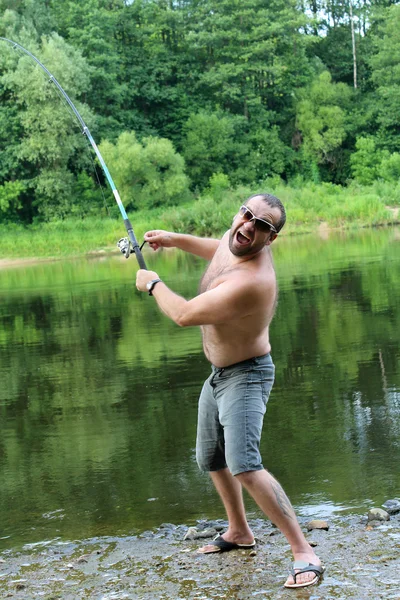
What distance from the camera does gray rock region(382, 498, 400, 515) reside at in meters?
4.62

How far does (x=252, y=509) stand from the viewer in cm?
504

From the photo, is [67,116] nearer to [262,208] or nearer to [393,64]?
[393,64]

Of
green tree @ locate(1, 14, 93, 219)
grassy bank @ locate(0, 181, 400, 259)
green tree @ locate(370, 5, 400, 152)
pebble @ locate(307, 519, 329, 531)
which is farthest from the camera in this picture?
green tree @ locate(370, 5, 400, 152)

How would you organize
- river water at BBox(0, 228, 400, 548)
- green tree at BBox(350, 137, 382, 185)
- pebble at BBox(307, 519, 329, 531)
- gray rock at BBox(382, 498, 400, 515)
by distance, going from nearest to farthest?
pebble at BBox(307, 519, 329, 531) < gray rock at BBox(382, 498, 400, 515) < river water at BBox(0, 228, 400, 548) < green tree at BBox(350, 137, 382, 185)

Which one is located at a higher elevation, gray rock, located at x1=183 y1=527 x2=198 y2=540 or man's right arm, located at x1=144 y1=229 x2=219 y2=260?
man's right arm, located at x1=144 y1=229 x2=219 y2=260

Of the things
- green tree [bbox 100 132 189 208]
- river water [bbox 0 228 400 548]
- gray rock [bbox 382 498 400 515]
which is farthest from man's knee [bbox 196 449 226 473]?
green tree [bbox 100 132 189 208]

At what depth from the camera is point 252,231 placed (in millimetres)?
3949

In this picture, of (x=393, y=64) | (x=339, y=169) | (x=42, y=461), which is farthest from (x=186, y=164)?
(x=42, y=461)

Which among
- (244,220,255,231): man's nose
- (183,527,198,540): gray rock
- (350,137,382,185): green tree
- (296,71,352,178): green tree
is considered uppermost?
(296,71,352,178): green tree

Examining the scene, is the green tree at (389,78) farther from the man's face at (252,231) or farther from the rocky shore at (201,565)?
the man's face at (252,231)

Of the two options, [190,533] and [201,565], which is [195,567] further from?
[190,533]

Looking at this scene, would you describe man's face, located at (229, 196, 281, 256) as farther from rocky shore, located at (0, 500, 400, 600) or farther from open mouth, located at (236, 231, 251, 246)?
rocky shore, located at (0, 500, 400, 600)

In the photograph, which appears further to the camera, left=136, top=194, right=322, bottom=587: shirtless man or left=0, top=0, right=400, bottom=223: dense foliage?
left=0, top=0, right=400, bottom=223: dense foliage

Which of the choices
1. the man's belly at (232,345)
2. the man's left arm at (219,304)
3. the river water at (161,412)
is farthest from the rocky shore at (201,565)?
the man's left arm at (219,304)
